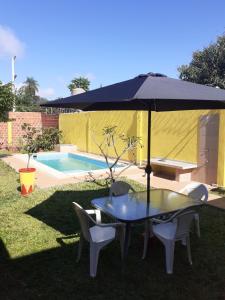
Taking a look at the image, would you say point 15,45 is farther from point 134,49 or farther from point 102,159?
point 102,159

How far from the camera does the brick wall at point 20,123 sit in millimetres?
21156

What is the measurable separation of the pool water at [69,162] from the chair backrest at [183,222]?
10.1m

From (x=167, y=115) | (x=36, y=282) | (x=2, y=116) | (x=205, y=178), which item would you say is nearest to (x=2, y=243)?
(x=36, y=282)

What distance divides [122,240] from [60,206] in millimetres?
A: 3227

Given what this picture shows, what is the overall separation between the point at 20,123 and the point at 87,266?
18280 millimetres

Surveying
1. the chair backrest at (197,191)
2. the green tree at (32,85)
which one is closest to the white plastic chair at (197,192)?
the chair backrest at (197,191)

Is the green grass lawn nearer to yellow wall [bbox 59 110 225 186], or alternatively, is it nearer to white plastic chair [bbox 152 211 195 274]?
white plastic chair [bbox 152 211 195 274]

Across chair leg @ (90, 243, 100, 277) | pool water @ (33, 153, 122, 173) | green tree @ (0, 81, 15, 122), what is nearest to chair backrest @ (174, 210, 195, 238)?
chair leg @ (90, 243, 100, 277)

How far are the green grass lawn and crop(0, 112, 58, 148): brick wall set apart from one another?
15.1 meters

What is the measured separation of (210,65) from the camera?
3338 cm

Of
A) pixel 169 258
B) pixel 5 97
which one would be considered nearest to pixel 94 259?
pixel 169 258

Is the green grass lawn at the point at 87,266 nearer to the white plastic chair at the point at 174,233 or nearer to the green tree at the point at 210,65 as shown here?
the white plastic chair at the point at 174,233

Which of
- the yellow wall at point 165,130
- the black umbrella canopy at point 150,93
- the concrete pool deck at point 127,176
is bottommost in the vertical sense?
the concrete pool deck at point 127,176

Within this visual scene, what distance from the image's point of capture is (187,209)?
4.55 meters
